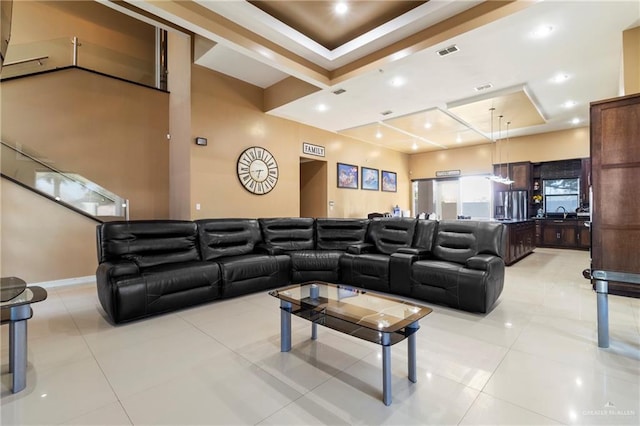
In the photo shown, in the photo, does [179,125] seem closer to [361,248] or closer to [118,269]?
[118,269]

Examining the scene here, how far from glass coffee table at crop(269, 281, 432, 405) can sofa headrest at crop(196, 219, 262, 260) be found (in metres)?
1.80

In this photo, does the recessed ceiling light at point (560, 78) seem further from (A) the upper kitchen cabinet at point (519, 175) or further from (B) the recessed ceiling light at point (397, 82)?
(A) the upper kitchen cabinet at point (519, 175)

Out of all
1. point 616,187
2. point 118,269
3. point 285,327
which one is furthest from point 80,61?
point 616,187

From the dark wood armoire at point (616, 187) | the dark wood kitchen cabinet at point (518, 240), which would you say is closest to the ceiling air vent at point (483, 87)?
the dark wood armoire at point (616, 187)

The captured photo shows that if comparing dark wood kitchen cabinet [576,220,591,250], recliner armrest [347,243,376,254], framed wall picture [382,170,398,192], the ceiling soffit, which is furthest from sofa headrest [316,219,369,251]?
dark wood kitchen cabinet [576,220,591,250]

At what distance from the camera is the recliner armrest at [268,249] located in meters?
4.22

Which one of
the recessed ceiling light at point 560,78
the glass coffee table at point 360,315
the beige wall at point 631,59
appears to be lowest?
the glass coffee table at point 360,315

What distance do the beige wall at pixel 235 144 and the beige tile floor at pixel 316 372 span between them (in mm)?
2622

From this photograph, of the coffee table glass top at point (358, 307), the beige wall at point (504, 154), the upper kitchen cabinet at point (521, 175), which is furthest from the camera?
the upper kitchen cabinet at point (521, 175)

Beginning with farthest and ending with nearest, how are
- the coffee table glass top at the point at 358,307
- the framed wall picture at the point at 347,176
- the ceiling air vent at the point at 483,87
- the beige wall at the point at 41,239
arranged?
1. the framed wall picture at the point at 347,176
2. the ceiling air vent at the point at 483,87
3. the beige wall at the point at 41,239
4. the coffee table glass top at the point at 358,307

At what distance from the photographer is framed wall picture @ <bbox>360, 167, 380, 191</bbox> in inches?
343

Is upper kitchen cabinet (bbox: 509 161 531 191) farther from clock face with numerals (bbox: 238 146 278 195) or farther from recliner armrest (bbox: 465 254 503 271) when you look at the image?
clock face with numerals (bbox: 238 146 278 195)

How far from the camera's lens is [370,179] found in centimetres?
897

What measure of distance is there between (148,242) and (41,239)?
2281 mm
